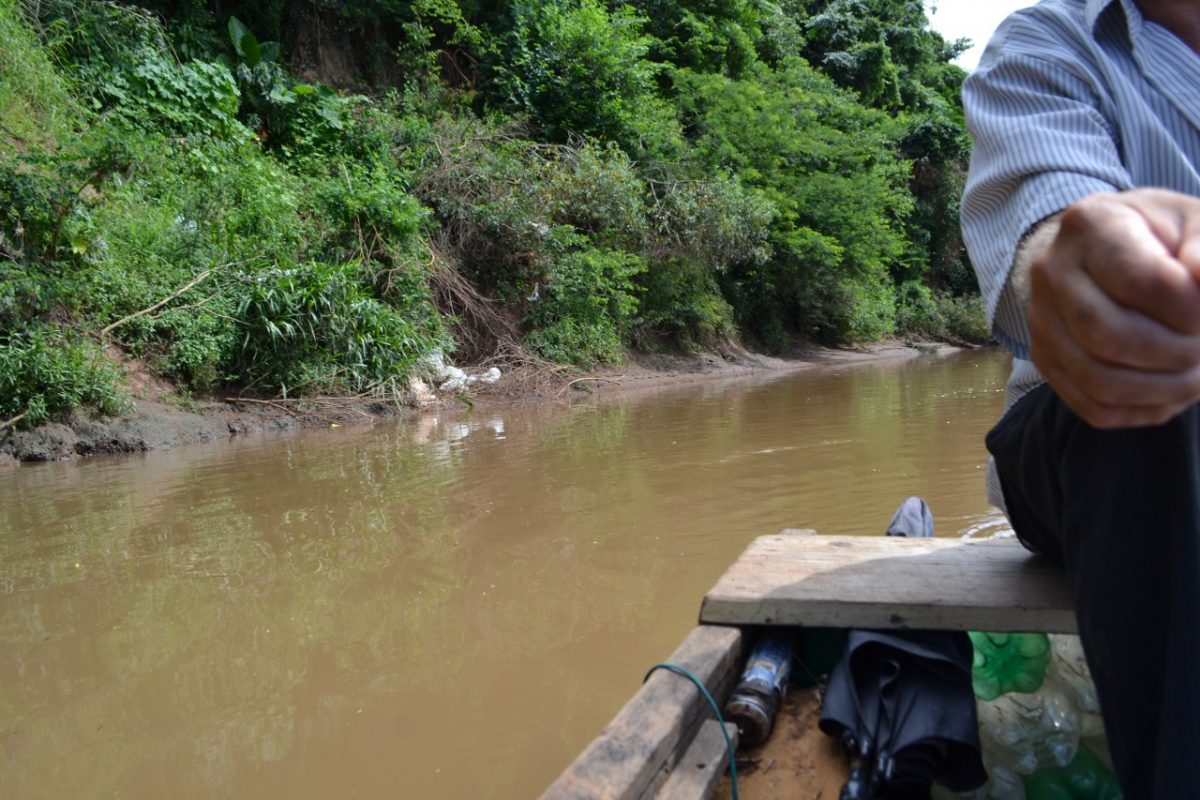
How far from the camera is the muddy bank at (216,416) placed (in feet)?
22.3

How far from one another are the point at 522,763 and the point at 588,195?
11106 millimetres

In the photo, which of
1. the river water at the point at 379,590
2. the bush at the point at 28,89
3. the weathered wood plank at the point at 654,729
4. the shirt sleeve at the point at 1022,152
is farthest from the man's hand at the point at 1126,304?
the bush at the point at 28,89

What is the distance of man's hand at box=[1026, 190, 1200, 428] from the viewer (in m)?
0.56

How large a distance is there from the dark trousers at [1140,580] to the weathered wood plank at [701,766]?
1.85 ft

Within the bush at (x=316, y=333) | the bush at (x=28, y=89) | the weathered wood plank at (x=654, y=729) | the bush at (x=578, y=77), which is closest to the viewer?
the weathered wood plank at (x=654, y=729)

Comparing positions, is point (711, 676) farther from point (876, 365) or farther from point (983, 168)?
point (876, 365)

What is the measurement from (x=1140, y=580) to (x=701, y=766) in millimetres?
702

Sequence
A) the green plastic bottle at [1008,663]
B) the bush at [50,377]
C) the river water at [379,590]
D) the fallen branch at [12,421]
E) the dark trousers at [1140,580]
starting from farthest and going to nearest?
the bush at [50,377], the fallen branch at [12,421], the river water at [379,590], the green plastic bottle at [1008,663], the dark trousers at [1140,580]

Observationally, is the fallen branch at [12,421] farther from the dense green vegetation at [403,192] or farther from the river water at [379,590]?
the river water at [379,590]

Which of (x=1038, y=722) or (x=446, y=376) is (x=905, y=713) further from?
(x=446, y=376)

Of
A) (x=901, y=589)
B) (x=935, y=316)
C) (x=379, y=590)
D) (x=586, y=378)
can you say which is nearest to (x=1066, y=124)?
(x=901, y=589)

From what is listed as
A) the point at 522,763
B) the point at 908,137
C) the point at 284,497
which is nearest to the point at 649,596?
the point at 522,763

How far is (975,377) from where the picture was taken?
11.7 metres

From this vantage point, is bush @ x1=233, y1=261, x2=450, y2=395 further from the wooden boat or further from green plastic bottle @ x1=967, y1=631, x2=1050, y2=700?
green plastic bottle @ x1=967, y1=631, x2=1050, y2=700
